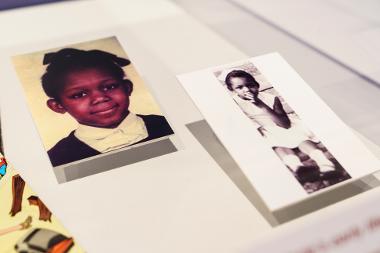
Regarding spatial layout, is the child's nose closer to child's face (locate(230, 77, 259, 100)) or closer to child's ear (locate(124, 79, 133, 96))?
child's ear (locate(124, 79, 133, 96))

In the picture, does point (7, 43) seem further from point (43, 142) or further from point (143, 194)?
point (143, 194)

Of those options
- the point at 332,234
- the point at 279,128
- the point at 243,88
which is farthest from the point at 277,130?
the point at 332,234

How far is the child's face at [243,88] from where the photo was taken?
915 mm

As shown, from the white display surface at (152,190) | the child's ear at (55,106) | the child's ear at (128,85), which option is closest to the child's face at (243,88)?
the white display surface at (152,190)

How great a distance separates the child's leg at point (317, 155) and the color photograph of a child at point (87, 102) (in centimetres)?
26

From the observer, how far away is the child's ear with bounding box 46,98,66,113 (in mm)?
942

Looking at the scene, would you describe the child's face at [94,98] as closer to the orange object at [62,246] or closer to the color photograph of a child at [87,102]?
the color photograph of a child at [87,102]

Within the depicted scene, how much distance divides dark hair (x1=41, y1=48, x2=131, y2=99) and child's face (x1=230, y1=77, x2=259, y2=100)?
10.1 inches

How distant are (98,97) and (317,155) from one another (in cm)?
45

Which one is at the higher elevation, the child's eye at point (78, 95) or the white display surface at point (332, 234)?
the child's eye at point (78, 95)

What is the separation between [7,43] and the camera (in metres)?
1.17

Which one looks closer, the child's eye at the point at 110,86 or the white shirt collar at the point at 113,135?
the white shirt collar at the point at 113,135

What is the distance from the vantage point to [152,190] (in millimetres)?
813

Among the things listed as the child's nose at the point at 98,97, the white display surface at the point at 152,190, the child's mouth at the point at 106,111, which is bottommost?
the white display surface at the point at 152,190
